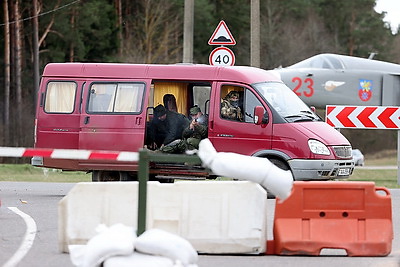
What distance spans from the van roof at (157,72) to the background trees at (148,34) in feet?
132

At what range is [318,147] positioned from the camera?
1752cm

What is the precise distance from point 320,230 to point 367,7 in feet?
272

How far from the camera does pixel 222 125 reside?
58.1 ft

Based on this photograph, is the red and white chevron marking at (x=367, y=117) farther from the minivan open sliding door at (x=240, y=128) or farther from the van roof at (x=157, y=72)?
the minivan open sliding door at (x=240, y=128)

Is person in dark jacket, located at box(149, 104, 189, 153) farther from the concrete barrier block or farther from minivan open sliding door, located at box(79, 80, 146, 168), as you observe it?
the concrete barrier block

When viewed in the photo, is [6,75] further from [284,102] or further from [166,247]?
[166,247]

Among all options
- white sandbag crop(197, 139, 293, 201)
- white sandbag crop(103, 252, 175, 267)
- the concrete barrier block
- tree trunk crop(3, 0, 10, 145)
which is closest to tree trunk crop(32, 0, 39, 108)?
tree trunk crop(3, 0, 10, 145)

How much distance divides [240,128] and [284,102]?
1.07 m

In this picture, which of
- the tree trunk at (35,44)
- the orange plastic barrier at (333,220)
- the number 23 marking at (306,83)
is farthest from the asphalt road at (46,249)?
the tree trunk at (35,44)

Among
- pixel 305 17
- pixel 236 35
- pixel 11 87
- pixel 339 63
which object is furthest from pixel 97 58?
pixel 339 63

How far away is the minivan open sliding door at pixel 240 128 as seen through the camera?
1761 centimetres

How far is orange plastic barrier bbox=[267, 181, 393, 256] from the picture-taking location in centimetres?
1049

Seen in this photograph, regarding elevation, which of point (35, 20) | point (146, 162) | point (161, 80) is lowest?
point (146, 162)

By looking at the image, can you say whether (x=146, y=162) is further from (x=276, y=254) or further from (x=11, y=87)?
(x=11, y=87)
